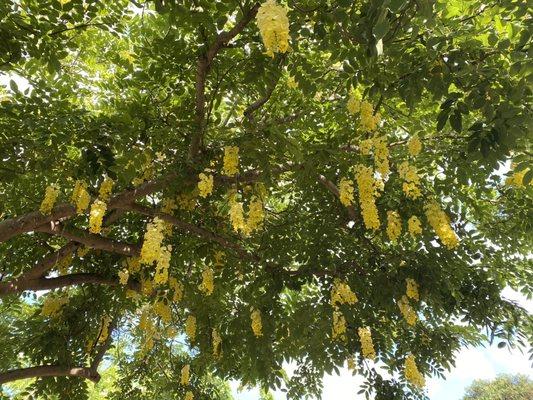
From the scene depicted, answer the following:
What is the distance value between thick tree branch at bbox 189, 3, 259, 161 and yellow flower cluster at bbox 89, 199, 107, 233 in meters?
0.91

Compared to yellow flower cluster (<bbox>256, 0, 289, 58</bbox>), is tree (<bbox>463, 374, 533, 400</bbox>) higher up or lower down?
higher up

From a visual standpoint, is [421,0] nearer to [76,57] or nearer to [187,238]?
[187,238]

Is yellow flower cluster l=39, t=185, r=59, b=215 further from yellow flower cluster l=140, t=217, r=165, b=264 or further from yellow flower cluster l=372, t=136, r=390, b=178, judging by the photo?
yellow flower cluster l=372, t=136, r=390, b=178

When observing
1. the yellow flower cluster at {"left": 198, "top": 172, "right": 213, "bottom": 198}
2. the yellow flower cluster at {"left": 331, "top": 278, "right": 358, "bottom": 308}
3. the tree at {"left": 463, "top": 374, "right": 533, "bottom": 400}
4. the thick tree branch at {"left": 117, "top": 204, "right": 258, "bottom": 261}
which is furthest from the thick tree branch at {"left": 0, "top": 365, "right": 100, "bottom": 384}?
the tree at {"left": 463, "top": 374, "right": 533, "bottom": 400}

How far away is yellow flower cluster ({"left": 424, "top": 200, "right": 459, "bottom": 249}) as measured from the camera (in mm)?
3934

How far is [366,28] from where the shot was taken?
219cm

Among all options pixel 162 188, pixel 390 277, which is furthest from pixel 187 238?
pixel 390 277

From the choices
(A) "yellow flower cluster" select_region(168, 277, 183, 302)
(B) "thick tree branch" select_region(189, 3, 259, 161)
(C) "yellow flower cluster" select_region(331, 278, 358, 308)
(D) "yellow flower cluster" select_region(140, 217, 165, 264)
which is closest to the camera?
(B) "thick tree branch" select_region(189, 3, 259, 161)

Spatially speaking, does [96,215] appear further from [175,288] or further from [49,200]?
[175,288]

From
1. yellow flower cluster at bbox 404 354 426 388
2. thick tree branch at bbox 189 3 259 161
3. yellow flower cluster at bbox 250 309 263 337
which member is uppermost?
thick tree branch at bbox 189 3 259 161

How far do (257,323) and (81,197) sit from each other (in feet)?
6.91

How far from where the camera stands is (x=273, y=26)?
2287 mm

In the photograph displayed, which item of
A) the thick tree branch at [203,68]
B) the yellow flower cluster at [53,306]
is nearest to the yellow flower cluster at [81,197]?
the thick tree branch at [203,68]

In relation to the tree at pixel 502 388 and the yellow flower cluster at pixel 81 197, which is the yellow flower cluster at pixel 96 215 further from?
the tree at pixel 502 388
